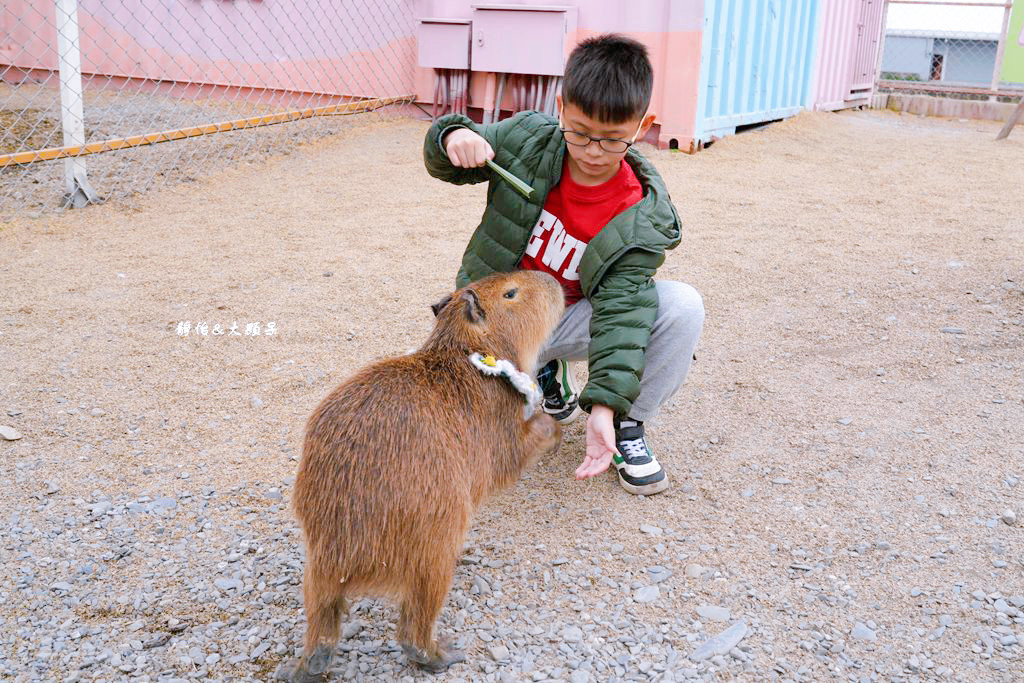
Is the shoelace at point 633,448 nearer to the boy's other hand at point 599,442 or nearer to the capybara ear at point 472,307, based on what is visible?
the boy's other hand at point 599,442

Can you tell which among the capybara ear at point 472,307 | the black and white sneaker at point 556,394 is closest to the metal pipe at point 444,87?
the black and white sneaker at point 556,394

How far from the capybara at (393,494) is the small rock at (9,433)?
130 centimetres

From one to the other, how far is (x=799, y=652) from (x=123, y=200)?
4.57 metres

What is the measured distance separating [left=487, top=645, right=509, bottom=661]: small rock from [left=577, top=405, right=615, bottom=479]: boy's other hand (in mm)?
417

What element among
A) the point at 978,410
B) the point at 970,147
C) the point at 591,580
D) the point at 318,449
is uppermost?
the point at 970,147

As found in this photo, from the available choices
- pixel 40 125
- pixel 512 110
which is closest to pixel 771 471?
pixel 512 110

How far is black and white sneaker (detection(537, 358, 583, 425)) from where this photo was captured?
9.21 ft

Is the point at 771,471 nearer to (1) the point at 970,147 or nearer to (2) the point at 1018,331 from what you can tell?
(2) the point at 1018,331

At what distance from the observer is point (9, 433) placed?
2.55 metres

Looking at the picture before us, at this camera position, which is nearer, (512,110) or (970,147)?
(512,110)

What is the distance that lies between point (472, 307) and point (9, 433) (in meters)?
1.49

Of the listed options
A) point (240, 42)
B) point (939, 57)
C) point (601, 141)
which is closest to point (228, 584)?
point (601, 141)

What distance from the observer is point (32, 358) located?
306 centimetres

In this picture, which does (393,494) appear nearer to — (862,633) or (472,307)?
(472,307)
